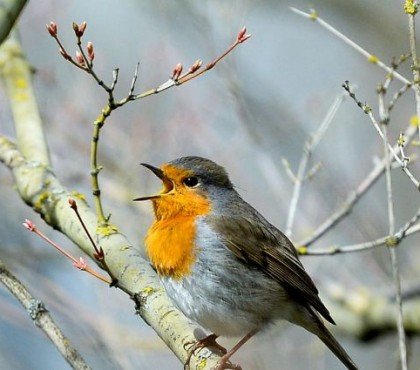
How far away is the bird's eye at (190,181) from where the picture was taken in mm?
4504

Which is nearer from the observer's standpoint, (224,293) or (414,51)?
(414,51)

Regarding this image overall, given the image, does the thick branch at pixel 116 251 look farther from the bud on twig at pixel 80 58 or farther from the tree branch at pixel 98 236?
the bud on twig at pixel 80 58

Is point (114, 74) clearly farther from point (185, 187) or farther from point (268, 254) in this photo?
point (268, 254)

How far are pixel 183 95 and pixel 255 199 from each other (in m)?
1.23

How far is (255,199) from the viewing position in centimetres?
724

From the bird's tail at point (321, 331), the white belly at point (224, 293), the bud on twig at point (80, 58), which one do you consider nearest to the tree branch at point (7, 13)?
the bud on twig at point (80, 58)

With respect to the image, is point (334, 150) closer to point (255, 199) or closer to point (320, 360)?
point (255, 199)

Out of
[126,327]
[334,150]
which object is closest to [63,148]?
[126,327]

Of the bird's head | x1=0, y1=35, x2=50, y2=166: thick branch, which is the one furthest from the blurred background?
x1=0, y1=35, x2=50, y2=166: thick branch

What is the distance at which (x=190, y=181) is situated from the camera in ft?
14.8

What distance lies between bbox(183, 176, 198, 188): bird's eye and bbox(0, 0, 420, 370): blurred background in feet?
3.24

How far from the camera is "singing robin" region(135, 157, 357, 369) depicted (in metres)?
4.18

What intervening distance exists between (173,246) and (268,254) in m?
0.57

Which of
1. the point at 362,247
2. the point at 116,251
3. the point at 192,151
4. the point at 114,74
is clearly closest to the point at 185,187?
the point at 116,251
